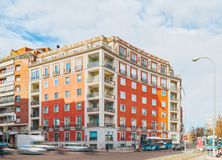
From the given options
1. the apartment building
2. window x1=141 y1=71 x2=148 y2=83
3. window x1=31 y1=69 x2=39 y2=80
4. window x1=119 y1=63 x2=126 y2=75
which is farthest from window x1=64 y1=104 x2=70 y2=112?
window x1=141 y1=71 x2=148 y2=83

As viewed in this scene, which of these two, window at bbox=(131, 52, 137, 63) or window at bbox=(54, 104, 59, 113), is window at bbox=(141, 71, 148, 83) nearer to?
window at bbox=(131, 52, 137, 63)

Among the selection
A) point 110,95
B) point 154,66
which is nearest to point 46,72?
point 110,95

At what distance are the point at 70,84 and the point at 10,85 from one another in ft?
70.8

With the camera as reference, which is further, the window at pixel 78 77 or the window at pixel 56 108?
the window at pixel 56 108

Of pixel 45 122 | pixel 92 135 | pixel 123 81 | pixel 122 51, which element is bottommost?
pixel 92 135

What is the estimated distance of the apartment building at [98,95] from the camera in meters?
61.8

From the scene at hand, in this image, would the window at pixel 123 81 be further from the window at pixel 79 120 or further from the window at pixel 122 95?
the window at pixel 79 120

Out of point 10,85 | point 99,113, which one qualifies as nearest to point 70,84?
point 99,113

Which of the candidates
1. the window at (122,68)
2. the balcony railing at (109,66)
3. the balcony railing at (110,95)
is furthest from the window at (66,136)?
the window at (122,68)

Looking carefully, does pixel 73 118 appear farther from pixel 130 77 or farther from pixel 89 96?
pixel 130 77

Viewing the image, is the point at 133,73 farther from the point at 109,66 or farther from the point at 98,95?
the point at 98,95

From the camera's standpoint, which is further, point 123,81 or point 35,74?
point 35,74

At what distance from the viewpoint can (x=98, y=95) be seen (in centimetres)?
6075

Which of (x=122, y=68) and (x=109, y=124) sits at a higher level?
(x=122, y=68)
